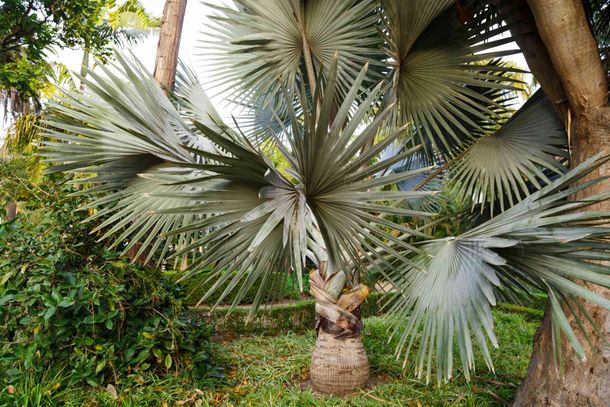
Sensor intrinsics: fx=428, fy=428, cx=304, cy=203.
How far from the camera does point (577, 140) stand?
8.61ft

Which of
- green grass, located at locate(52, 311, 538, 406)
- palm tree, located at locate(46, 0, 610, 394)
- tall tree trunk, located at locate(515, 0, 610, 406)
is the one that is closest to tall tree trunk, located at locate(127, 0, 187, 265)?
palm tree, located at locate(46, 0, 610, 394)

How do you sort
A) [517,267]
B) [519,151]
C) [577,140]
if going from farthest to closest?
1. [519,151]
2. [577,140]
3. [517,267]

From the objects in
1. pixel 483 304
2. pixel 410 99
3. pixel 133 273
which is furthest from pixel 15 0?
pixel 483 304

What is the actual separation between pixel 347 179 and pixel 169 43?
2.59 meters

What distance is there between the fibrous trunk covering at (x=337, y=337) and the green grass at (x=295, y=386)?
0.39ft

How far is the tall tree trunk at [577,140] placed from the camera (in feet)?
7.71

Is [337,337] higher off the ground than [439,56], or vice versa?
[439,56]

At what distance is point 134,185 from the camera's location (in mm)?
2746

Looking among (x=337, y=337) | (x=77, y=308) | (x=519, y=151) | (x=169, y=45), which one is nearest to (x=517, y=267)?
(x=519, y=151)

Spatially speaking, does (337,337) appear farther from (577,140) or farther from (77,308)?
(577,140)

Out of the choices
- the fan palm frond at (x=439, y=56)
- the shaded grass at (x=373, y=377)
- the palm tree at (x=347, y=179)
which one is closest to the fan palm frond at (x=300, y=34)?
the palm tree at (x=347, y=179)

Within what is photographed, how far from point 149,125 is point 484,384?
321cm

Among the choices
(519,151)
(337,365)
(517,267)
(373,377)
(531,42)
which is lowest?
(373,377)

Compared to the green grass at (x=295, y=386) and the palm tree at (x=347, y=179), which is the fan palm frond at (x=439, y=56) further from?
the green grass at (x=295, y=386)
